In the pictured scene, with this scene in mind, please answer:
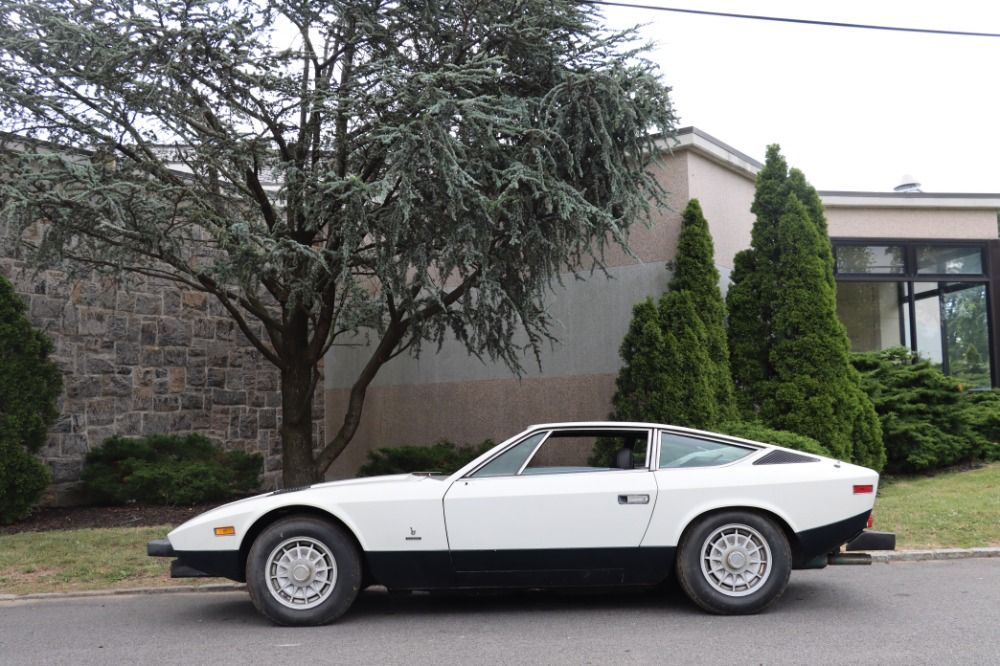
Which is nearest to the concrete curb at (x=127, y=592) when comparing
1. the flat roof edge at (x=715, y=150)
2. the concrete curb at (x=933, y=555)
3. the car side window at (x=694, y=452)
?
the car side window at (x=694, y=452)

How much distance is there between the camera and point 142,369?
45.3ft

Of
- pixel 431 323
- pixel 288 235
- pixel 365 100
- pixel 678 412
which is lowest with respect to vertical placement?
pixel 678 412

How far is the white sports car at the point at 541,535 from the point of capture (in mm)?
6195

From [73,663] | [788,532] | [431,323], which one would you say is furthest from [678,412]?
[73,663]

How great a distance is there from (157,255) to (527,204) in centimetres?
372

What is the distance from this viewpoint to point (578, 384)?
13094 mm

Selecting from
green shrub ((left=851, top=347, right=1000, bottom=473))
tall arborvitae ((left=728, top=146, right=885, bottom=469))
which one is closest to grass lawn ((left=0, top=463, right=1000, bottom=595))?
tall arborvitae ((left=728, top=146, right=885, bottom=469))

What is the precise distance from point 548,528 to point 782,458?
69.6 inches

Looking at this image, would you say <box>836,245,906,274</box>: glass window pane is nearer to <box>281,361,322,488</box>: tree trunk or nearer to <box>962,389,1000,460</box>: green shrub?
<box>962,389,1000,460</box>: green shrub

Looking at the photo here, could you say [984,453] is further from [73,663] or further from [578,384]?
[73,663]

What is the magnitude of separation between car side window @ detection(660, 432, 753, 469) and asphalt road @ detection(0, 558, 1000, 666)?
104 centimetres

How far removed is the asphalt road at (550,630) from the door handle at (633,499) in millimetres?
780

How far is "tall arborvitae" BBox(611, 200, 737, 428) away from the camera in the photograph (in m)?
11.3

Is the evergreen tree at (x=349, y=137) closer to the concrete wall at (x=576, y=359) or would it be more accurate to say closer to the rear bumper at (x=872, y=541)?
the concrete wall at (x=576, y=359)
